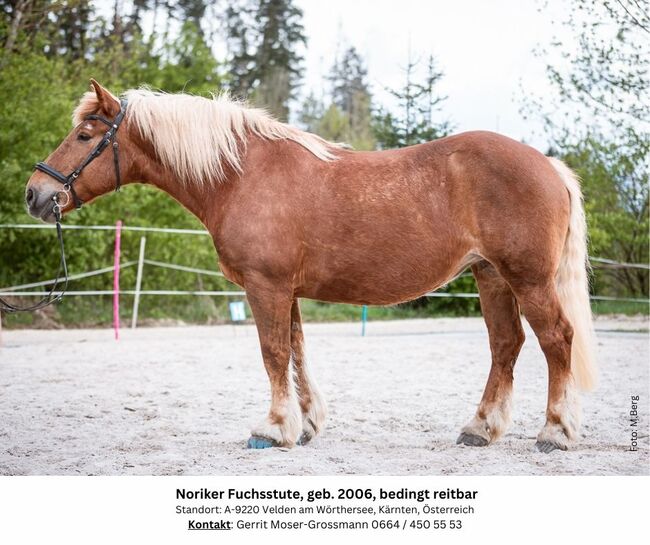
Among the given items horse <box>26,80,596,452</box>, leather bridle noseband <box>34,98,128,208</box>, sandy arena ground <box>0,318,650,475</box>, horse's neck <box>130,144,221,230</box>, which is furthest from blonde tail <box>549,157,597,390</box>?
leather bridle noseband <box>34,98,128,208</box>

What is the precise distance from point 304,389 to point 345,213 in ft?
3.45

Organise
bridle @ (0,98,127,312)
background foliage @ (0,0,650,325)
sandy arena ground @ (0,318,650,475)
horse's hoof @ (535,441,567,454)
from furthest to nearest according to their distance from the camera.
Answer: background foliage @ (0,0,650,325), bridle @ (0,98,127,312), horse's hoof @ (535,441,567,454), sandy arena ground @ (0,318,650,475)

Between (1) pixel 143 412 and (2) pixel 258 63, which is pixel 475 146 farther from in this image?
(2) pixel 258 63

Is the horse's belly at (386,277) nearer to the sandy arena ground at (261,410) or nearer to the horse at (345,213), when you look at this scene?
the horse at (345,213)

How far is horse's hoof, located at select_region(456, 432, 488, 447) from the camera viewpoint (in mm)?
3572

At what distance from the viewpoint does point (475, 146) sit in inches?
135

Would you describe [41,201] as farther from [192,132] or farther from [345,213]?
[345,213]

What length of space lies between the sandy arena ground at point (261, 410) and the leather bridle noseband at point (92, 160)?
4.56 ft

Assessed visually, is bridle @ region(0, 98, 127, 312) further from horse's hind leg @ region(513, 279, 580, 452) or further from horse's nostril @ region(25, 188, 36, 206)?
horse's hind leg @ region(513, 279, 580, 452)

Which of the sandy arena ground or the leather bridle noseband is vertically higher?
the leather bridle noseband

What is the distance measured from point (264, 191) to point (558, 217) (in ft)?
5.12

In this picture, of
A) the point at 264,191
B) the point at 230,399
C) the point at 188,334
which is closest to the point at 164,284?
the point at 188,334

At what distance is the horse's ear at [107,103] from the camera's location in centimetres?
348
